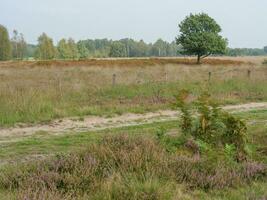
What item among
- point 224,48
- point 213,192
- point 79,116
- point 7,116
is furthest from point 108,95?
point 224,48

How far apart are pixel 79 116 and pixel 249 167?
8.52m

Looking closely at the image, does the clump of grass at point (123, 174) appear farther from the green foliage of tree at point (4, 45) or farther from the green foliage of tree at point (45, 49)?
the green foliage of tree at point (4, 45)

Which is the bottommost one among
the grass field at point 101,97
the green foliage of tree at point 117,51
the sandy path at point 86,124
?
the green foliage of tree at point 117,51

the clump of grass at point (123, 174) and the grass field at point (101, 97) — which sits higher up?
the clump of grass at point (123, 174)

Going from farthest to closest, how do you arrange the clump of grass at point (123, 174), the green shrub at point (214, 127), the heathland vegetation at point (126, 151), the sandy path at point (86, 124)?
the sandy path at point (86, 124) < the green shrub at point (214, 127) < the heathland vegetation at point (126, 151) < the clump of grass at point (123, 174)

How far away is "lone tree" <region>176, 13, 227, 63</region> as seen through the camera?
52281 mm

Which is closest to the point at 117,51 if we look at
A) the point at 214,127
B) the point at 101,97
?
the point at 101,97

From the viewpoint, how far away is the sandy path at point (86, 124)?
457 inches

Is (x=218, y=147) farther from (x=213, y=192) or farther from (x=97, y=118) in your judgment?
(x=97, y=118)

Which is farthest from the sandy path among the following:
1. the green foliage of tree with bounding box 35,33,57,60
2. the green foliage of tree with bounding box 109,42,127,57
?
the green foliage of tree with bounding box 109,42,127,57

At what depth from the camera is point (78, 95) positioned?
17375 millimetres

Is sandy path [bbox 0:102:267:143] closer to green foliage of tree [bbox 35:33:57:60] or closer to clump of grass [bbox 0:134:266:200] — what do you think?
clump of grass [bbox 0:134:266:200]

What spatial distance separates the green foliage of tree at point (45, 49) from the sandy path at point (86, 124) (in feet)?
283

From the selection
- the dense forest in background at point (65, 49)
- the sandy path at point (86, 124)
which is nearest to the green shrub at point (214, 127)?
the sandy path at point (86, 124)
